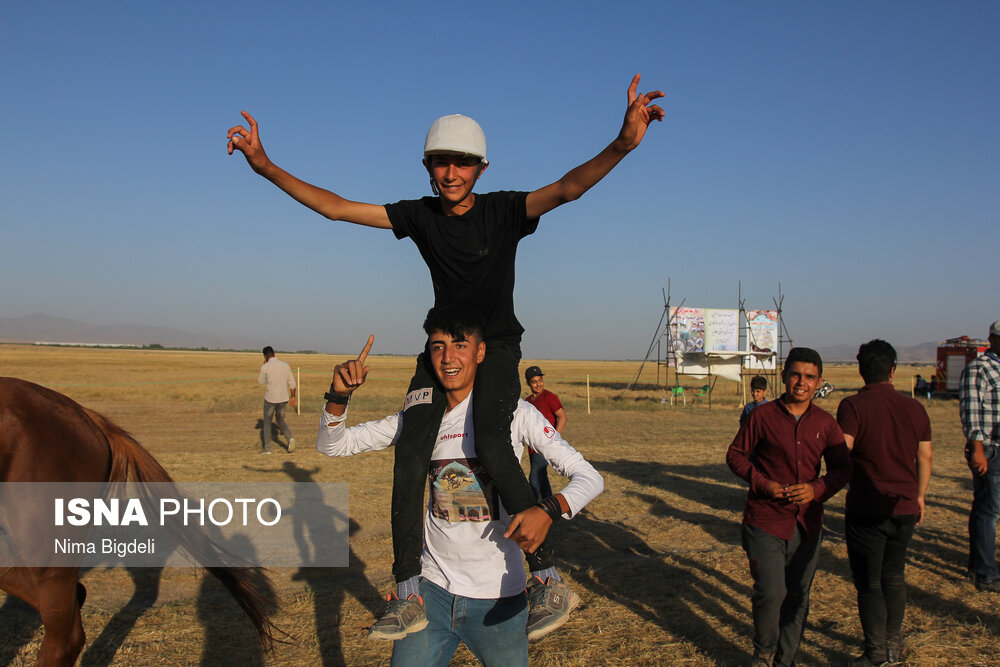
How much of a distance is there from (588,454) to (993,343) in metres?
9.88

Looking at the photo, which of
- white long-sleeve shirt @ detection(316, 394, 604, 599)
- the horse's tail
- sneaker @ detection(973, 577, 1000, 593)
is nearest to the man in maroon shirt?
white long-sleeve shirt @ detection(316, 394, 604, 599)

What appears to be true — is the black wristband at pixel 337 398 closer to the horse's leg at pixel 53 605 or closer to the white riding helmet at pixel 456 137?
the white riding helmet at pixel 456 137

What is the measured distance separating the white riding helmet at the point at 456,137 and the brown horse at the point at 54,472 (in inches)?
116

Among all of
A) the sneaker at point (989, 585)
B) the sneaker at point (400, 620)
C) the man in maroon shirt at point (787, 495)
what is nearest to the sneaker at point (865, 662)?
the man in maroon shirt at point (787, 495)

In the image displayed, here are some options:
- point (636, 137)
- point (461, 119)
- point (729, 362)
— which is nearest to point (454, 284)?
point (461, 119)

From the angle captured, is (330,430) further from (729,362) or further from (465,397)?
(729,362)

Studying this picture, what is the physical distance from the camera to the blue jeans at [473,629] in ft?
8.38

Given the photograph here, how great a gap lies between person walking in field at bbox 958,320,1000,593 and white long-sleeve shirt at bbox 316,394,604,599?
5419 millimetres

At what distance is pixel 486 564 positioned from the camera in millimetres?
2650

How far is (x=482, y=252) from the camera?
9.44 ft

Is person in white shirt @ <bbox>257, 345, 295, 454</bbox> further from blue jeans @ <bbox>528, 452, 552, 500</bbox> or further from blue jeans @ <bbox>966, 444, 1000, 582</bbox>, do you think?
blue jeans @ <bbox>966, 444, 1000, 582</bbox>

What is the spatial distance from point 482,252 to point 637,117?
32.3 inches

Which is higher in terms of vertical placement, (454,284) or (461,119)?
(461,119)

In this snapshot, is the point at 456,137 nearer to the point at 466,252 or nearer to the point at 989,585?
the point at 466,252
